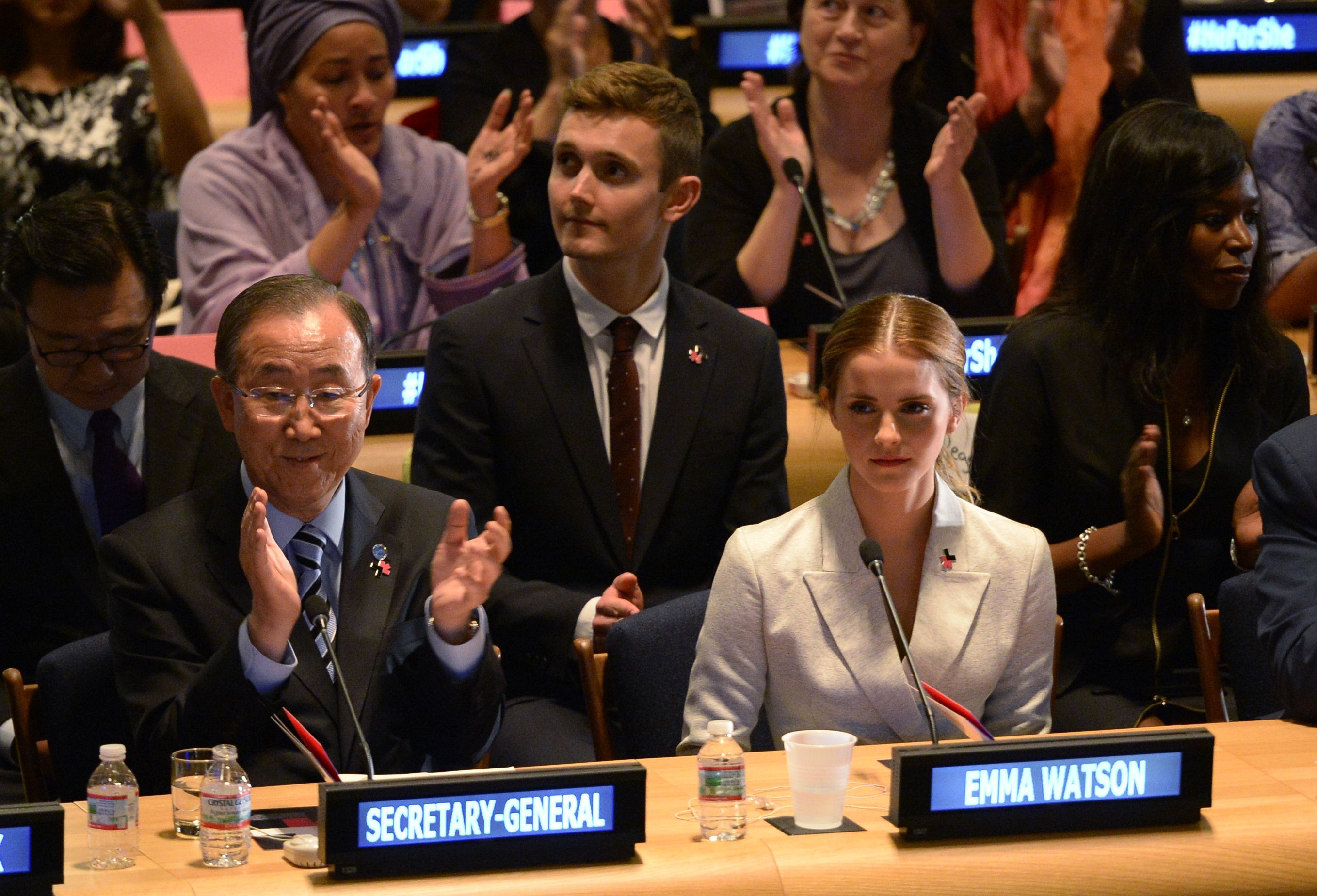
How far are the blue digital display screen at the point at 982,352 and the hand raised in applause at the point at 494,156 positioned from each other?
1106 millimetres

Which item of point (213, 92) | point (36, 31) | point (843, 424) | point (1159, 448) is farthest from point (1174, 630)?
point (213, 92)

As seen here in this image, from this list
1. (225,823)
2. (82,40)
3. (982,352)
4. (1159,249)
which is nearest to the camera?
(225,823)

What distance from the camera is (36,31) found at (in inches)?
176

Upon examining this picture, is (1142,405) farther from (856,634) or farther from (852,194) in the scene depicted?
(852,194)

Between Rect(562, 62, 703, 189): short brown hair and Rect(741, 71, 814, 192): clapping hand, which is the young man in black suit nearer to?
Rect(562, 62, 703, 189): short brown hair

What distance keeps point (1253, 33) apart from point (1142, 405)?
2.89m

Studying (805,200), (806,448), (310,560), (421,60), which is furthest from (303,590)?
(421,60)

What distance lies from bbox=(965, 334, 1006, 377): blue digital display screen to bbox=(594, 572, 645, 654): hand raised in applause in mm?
1147

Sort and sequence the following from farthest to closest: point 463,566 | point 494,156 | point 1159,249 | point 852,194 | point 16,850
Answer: point 852,194 < point 494,156 < point 1159,249 < point 463,566 < point 16,850

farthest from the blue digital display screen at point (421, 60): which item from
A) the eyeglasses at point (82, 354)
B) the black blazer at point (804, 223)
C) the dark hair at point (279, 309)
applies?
the dark hair at point (279, 309)

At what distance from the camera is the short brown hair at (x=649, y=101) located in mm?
3326

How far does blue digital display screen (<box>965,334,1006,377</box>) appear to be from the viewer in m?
3.73

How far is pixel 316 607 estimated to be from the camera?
2068 mm

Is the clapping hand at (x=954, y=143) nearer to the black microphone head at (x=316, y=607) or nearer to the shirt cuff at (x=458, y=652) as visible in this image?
the shirt cuff at (x=458, y=652)
